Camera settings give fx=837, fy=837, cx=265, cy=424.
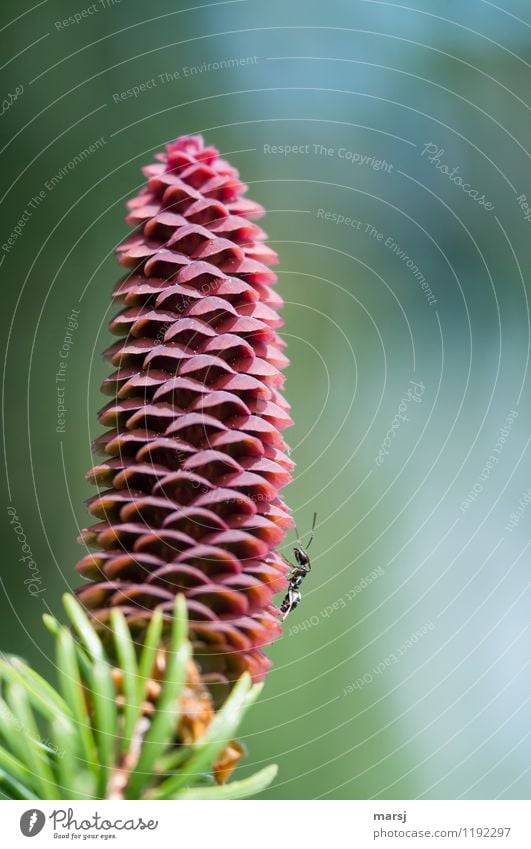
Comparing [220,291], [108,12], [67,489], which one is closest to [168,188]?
[220,291]

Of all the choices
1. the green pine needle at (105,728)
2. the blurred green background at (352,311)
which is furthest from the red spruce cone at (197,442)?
the blurred green background at (352,311)

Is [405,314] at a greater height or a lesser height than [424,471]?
greater

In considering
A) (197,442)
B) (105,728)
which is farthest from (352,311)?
(105,728)

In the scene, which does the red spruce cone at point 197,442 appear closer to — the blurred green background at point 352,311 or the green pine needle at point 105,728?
the green pine needle at point 105,728

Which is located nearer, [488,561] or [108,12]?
[108,12]

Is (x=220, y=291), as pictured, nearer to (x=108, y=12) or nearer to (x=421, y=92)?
(x=108, y=12)

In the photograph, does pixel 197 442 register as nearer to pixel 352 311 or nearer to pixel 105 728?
pixel 105 728
